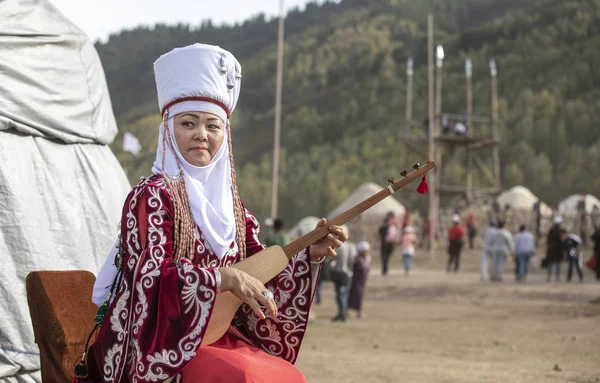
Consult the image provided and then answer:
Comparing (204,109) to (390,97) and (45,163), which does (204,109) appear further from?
(390,97)

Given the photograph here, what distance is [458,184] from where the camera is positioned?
2156 inches

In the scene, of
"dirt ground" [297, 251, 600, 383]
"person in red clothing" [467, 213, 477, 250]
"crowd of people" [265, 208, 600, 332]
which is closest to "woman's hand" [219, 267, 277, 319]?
"dirt ground" [297, 251, 600, 383]

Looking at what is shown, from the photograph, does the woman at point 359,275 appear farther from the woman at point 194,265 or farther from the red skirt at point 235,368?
the red skirt at point 235,368

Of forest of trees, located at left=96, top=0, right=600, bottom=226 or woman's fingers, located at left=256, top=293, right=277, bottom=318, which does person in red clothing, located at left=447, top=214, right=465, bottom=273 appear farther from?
woman's fingers, located at left=256, top=293, right=277, bottom=318

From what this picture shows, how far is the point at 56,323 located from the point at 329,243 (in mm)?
1353

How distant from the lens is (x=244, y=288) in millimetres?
2971

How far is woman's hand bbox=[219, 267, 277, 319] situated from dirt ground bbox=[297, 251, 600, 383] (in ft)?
13.6

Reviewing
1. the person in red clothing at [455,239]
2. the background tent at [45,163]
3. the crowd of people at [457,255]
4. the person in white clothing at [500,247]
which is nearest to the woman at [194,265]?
the background tent at [45,163]

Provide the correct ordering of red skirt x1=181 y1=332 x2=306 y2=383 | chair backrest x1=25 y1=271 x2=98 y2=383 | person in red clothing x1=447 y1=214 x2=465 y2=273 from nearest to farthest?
red skirt x1=181 y1=332 x2=306 y2=383
chair backrest x1=25 y1=271 x2=98 y2=383
person in red clothing x1=447 y1=214 x2=465 y2=273

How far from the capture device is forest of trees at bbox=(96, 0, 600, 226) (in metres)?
60.0

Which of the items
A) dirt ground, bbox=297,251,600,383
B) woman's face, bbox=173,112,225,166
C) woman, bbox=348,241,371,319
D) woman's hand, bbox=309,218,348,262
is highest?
woman's face, bbox=173,112,225,166

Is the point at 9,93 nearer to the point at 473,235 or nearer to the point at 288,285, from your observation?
the point at 288,285

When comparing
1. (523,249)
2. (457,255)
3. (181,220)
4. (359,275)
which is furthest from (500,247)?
(181,220)

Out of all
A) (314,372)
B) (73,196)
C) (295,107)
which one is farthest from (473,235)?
(295,107)
